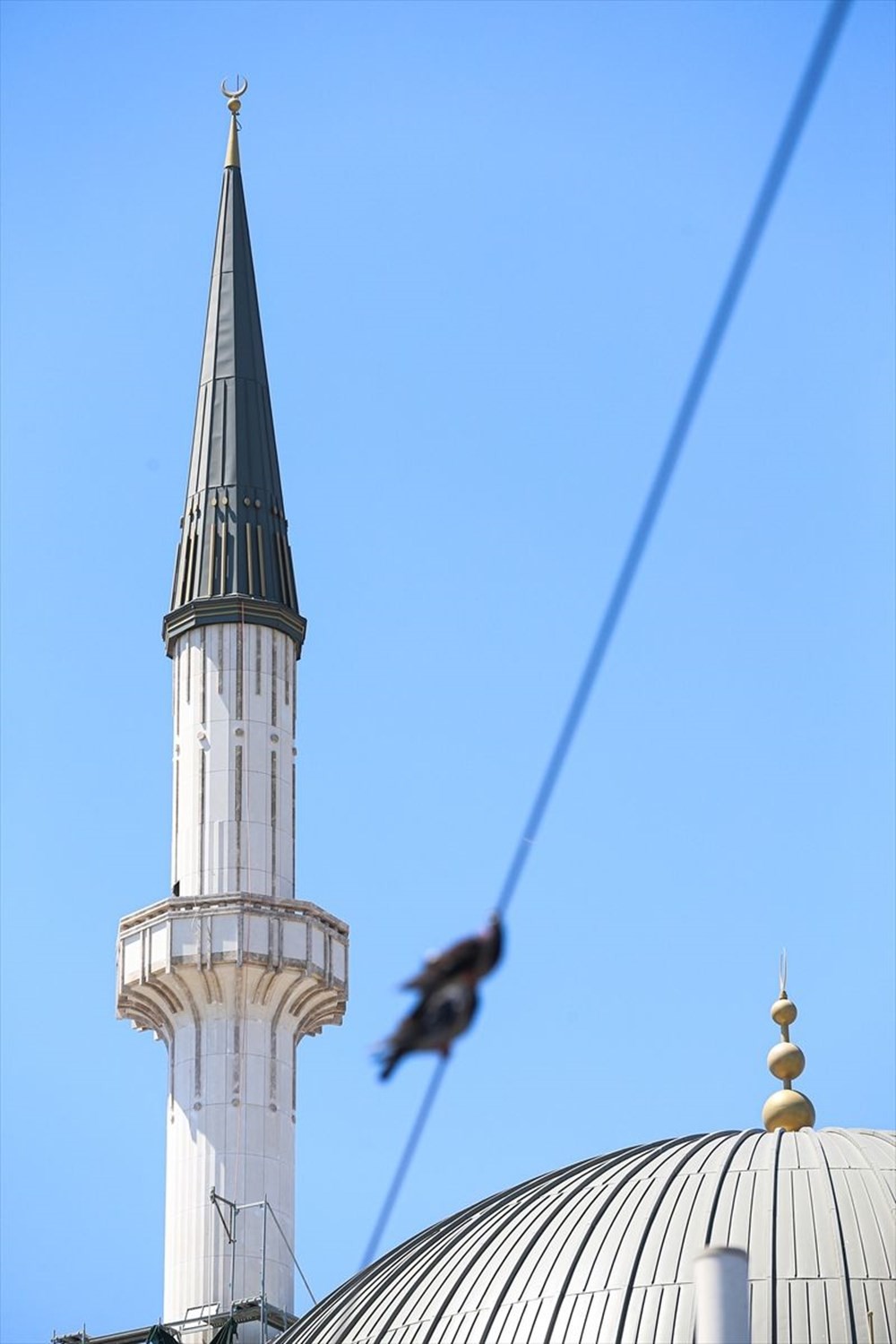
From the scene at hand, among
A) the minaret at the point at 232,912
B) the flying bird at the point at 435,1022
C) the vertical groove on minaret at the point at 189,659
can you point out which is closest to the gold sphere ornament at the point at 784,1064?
the minaret at the point at 232,912

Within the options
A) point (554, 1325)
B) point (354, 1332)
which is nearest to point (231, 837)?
point (354, 1332)

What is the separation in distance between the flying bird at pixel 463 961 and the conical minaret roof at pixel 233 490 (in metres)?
39.0

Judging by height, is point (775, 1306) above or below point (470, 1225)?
below

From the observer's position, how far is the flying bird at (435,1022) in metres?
11.9

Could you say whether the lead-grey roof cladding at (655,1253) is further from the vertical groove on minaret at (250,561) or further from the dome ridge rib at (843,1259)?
the vertical groove on minaret at (250,561)

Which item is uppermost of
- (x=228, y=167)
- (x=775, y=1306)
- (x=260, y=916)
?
(x=228, y=167)

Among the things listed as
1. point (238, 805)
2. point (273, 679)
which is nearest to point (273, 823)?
point (238, 805)

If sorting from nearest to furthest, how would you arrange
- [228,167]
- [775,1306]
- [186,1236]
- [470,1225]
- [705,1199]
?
[775,1306]
[705,1199]
[470,1225]
[186,1236]
[228,167]

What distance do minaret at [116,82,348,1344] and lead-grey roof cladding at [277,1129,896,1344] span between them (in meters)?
12.9

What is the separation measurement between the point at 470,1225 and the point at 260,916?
1546 cm

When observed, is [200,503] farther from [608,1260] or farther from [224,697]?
[608,1260]

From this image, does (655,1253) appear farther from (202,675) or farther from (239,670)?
(202,675)

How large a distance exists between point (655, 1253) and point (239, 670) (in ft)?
71.7

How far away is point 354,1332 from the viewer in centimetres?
3253
